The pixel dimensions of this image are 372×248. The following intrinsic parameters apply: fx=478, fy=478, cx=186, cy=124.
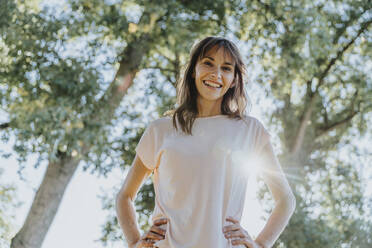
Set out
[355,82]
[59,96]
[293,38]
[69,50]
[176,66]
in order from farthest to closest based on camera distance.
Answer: [355,82] < [176,66] < [293,38] < [69,50] < [59,96]

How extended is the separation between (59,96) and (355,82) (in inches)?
301

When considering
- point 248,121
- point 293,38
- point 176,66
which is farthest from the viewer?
point 176,66

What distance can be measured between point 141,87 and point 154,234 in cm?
722

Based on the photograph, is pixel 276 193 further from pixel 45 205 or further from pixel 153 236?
pixel 45 205

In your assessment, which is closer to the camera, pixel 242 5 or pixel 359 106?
pixel 242 5

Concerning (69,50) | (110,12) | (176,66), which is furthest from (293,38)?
(69,50)

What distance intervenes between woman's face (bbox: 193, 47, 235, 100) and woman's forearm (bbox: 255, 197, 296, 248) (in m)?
0.54

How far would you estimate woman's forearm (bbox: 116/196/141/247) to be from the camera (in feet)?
6.63

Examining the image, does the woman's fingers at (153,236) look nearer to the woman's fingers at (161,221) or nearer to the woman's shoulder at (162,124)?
the woman's fingers at (161,221)

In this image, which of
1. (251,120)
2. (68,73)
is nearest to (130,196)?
(251,120)

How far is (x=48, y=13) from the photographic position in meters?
7.21

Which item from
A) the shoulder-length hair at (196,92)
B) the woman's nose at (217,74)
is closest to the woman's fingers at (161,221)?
the shoulder-length hair at (196,92)

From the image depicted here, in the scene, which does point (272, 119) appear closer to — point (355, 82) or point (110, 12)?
point (355, 82)

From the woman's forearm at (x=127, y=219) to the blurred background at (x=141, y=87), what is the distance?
388 cm
